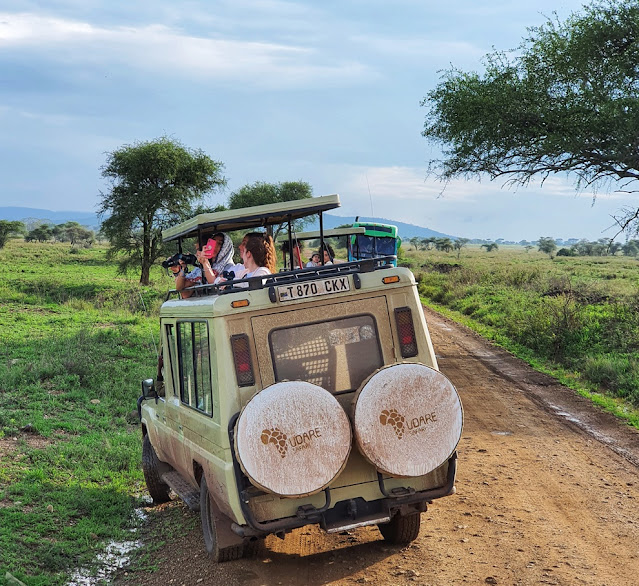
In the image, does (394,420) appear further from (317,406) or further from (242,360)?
(242,360)

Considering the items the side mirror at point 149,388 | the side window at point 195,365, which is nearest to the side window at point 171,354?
the side window at point 195,365

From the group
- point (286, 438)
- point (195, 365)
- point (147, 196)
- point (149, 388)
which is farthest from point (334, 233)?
point (147, 196)

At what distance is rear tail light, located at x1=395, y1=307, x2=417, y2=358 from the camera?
5.41 m

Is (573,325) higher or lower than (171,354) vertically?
lower

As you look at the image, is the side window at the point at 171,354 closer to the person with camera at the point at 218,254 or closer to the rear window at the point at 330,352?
the person with camera at the point at 218,254

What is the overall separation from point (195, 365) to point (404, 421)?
172 cm

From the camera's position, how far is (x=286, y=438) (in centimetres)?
477

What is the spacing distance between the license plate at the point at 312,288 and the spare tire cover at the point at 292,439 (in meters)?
0.71

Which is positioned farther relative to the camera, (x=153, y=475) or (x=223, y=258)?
(x=223, y=258)

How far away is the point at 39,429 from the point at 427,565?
6.22m

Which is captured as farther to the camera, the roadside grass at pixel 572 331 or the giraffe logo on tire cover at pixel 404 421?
the roadside grass at pixel 572 331

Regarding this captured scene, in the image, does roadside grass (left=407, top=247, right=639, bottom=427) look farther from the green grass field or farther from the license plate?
the license plate

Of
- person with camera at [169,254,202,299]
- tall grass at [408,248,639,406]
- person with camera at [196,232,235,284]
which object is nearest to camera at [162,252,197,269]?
person with camera at [169,254,202,299]

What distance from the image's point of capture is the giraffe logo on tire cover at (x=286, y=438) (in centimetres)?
474
